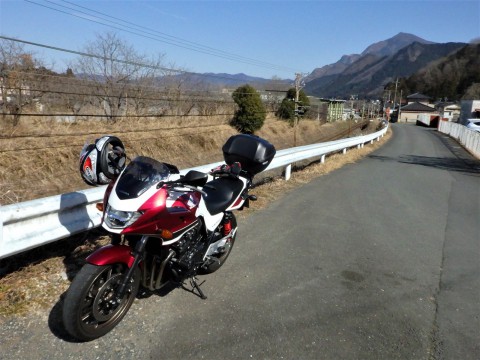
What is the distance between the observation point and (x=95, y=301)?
8.76 feet

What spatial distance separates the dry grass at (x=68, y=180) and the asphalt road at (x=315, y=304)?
0.32m

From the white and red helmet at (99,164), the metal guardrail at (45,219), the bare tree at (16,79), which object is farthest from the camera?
the bare tree at (16,79)

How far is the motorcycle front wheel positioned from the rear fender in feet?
0.17

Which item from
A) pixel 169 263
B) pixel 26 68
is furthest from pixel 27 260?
pixel 26 68

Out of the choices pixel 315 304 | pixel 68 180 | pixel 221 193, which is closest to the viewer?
pixel 315 304

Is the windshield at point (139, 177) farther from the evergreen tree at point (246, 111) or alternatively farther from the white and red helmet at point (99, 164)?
the evergreen tree at point (246, 111)

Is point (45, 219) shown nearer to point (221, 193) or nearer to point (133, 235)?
point (133, 235)

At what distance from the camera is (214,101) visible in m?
A: 24.7

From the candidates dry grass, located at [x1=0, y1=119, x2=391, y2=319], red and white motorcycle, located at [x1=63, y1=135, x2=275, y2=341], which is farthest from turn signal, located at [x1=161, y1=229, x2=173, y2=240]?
dry grass, located at [x1=0, y1=119, x2=391, y2=319]

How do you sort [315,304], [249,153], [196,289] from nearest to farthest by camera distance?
1. [315,304]
2. [196,289]
3. [249,153]

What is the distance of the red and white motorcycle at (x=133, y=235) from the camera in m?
2.64

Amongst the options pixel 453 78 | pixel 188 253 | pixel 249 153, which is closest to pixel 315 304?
pixel 188 253

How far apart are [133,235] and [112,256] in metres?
0.23

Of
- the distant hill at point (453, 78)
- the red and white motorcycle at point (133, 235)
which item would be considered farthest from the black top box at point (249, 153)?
Answer: the distant hill at point (453, 78)
